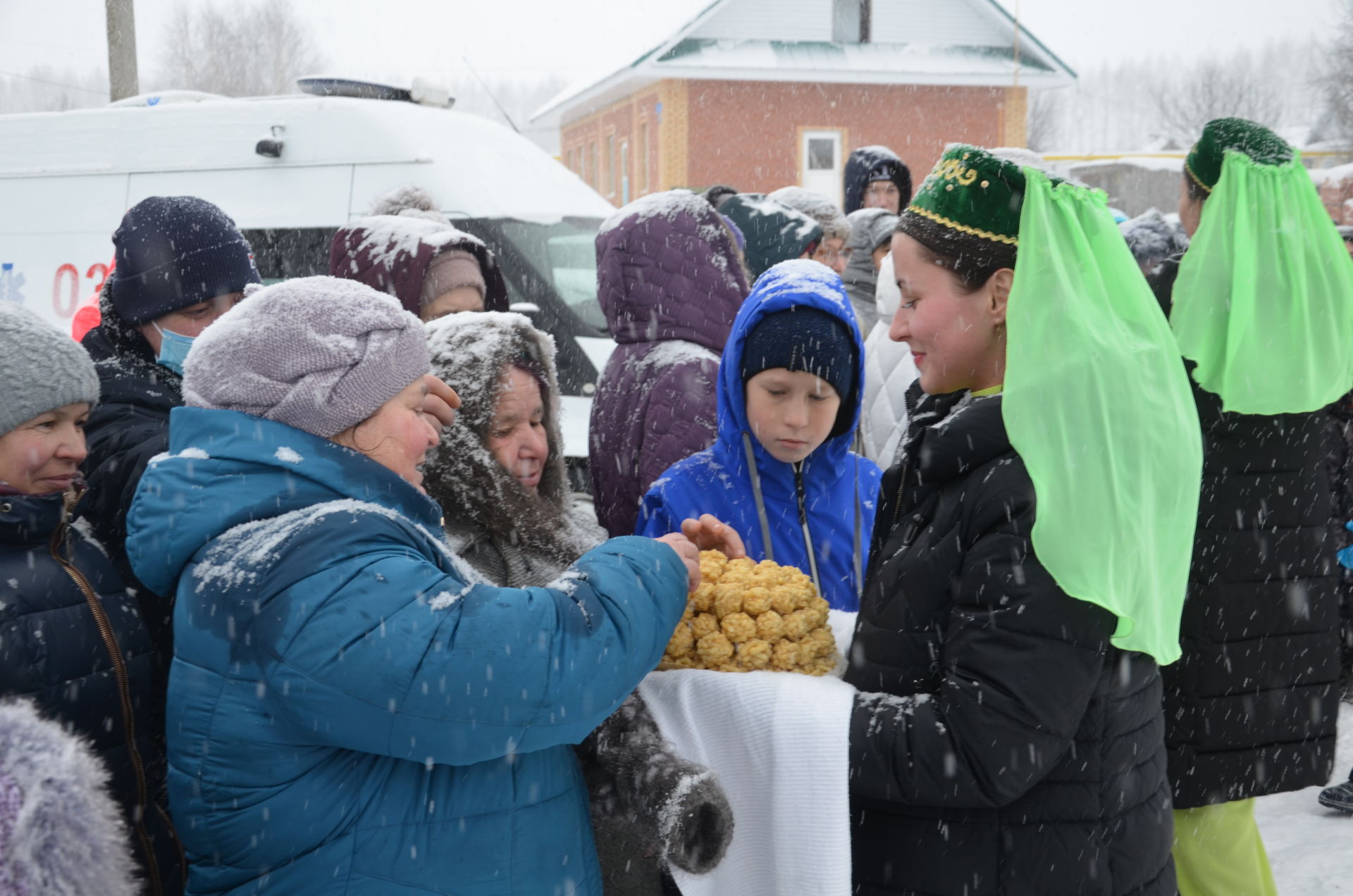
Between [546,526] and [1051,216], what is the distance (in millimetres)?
1303

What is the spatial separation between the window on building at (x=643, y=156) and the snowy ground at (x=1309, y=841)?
74.0 feet

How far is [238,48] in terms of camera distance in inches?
2005

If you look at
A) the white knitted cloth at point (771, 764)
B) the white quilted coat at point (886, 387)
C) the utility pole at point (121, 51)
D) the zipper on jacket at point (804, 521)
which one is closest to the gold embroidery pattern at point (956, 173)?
the white knitted cloth at point (771, 764)

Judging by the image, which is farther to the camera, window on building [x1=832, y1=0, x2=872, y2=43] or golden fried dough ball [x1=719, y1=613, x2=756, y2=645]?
window on building [x1=832, y1=0, x2=872, y2=43]

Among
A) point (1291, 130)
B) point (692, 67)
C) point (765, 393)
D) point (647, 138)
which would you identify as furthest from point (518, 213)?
point (1291, 130)

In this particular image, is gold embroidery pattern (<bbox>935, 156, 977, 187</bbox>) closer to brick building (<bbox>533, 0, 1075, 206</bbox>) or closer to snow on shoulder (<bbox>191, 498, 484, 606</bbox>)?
snow on shoulder (<bbox>191, 498, 484, 606</bbox>)

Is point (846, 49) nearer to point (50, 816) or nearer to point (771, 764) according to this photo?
point (771, 764)

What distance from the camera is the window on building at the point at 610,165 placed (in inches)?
1126

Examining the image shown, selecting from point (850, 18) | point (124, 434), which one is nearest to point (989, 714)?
point (124, 434)

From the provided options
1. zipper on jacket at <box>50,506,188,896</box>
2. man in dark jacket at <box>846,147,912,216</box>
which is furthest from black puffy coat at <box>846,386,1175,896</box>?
man in dark jacket at <box>846,147,912,216</box>

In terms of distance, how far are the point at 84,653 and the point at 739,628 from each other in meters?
1.16

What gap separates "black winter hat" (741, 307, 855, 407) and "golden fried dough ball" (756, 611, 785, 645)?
0.94 m

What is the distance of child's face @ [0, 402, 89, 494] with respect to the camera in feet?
6.92

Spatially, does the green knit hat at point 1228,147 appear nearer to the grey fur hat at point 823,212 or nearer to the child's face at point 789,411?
the child's face at point 789,411
